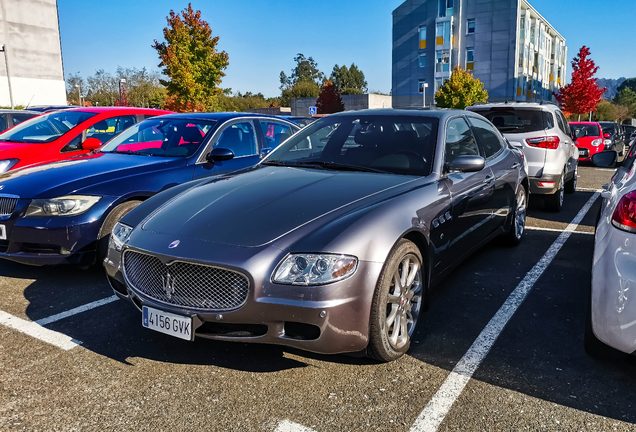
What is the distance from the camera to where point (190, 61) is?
40.4 m

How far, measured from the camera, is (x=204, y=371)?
315cm

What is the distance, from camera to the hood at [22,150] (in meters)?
7.04

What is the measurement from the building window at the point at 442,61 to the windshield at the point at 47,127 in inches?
1899

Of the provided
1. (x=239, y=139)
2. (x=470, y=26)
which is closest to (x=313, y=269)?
(x=239, y=139)

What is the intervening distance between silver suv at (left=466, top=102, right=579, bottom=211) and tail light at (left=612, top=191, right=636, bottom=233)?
5119mm

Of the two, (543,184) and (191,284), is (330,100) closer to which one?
(543,184)

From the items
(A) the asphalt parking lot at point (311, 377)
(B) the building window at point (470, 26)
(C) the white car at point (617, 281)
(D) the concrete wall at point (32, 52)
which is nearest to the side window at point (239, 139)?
(A) the asphalt parking lot at point (311, 377)

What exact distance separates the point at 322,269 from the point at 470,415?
3.40 feet

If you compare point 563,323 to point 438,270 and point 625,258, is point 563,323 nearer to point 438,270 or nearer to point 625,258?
point 438,270

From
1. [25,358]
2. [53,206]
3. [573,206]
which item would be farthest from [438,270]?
[573,206]

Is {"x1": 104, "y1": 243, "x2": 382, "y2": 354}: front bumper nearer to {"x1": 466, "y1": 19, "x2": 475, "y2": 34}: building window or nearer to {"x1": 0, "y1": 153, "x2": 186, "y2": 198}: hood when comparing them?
{"x1": 0, "y1": 153, "x2": 186, "y2": 198}: hood

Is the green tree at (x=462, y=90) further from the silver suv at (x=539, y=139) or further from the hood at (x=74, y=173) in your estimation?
the hood at (x=74, y=173)

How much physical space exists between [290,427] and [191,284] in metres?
0.92

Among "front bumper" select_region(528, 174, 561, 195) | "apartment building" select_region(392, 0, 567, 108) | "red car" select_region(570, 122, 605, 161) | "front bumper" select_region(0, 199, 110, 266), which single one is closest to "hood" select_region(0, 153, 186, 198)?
"front bumper" select_region(0, 199, 110, 266)
